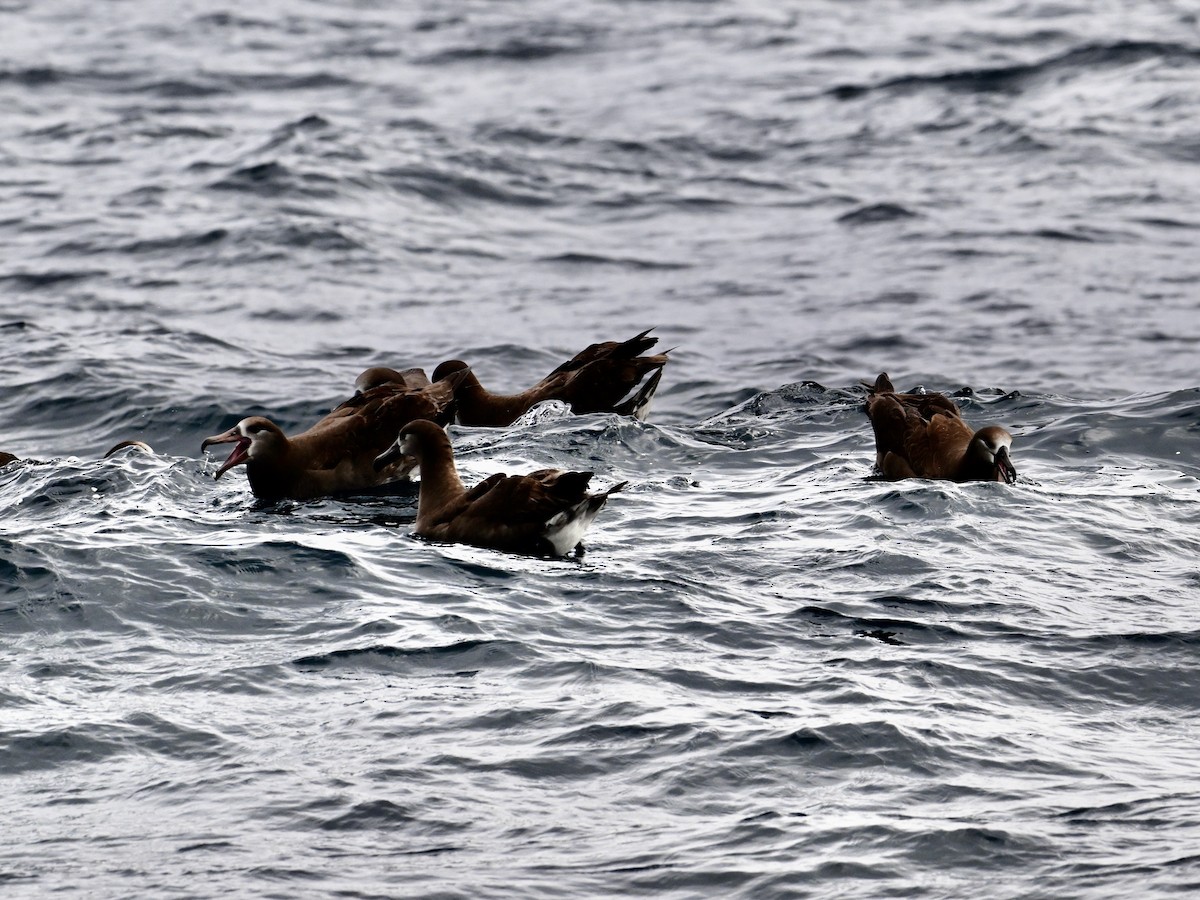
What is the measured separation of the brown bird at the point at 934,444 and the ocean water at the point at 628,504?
193 mm

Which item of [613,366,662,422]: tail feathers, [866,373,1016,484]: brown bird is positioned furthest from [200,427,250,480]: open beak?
[866,373,1016,484]: brown bird

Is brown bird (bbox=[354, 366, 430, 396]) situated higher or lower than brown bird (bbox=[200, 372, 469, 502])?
higher

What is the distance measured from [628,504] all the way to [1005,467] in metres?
2.53

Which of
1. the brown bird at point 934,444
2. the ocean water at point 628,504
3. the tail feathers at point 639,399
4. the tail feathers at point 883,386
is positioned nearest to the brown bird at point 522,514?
the ocean water at point 628,504

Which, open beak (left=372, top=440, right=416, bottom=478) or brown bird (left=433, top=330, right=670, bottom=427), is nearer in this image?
open beak (left=372, top=440, right=416, bottom=478)

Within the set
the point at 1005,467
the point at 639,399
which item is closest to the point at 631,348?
the point at 639,399

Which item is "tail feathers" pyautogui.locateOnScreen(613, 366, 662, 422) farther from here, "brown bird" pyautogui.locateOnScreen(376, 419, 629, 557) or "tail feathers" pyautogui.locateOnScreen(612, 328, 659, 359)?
"brown bird" pyautogui.locateOnScreen(376, 419, 629, 557)

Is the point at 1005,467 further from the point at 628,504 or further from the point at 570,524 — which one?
the point at 570,524

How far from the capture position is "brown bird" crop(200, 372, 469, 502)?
41.6ft

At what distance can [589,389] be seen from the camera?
14.4 meters

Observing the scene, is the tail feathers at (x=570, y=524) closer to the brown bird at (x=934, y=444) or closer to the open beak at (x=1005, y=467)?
the brown bird at (x=934, y=444)

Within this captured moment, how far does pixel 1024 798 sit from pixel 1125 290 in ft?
47.6

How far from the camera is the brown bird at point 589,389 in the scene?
14461 mm

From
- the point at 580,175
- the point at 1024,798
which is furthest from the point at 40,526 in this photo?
the point at 580,175
